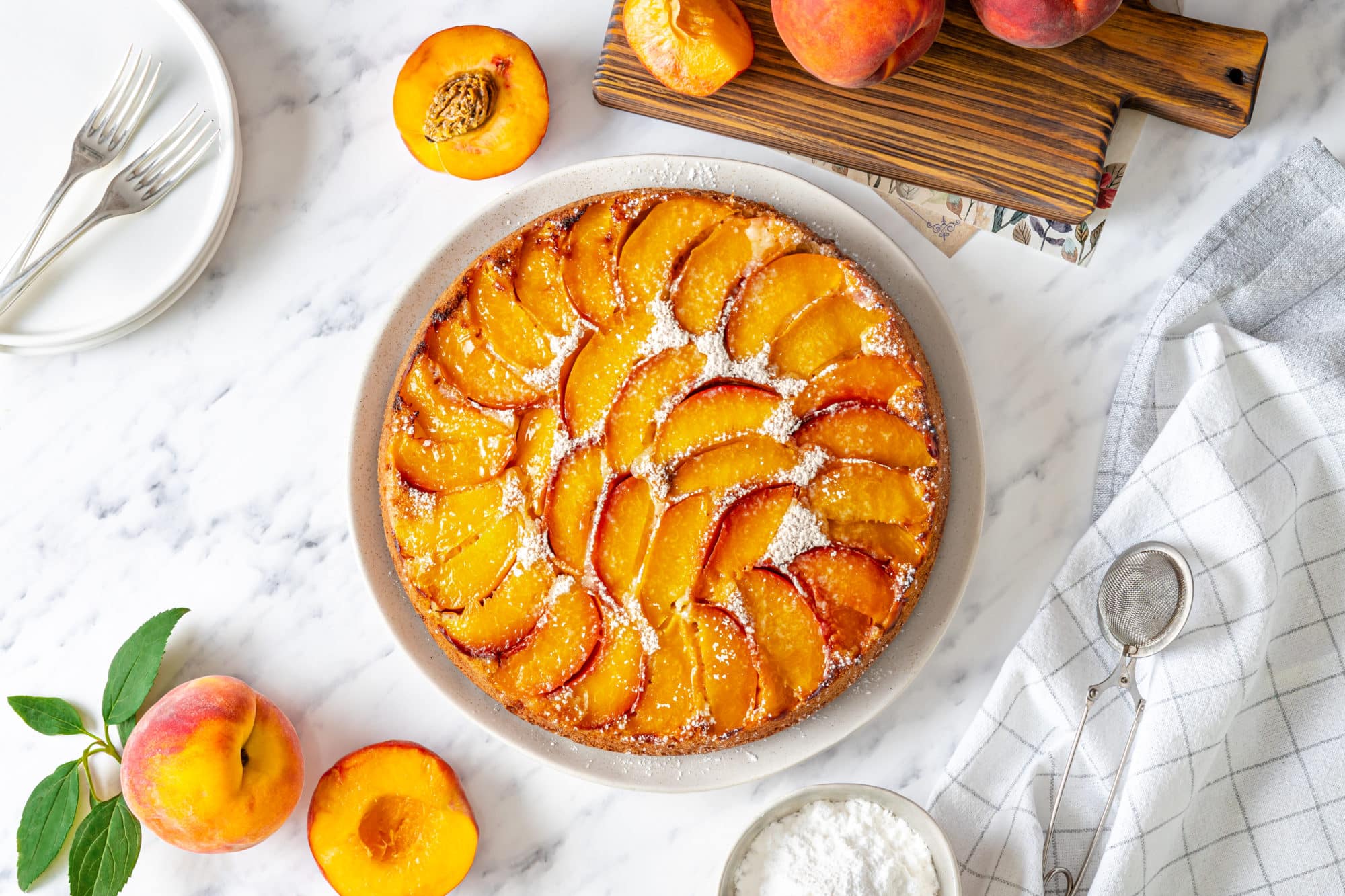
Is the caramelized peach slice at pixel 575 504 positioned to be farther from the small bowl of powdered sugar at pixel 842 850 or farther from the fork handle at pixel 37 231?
the fork handle at pixel 37 231

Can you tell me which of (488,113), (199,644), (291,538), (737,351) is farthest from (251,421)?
(737,351)

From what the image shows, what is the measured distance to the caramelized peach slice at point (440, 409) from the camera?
179cm

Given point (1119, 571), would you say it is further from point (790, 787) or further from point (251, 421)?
point (251, 421)

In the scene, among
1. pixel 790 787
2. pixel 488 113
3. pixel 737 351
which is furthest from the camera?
pixel 790 787

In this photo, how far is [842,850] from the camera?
6.01 feet

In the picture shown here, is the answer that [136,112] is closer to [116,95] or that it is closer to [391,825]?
[116,95]

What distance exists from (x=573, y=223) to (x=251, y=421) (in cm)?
85

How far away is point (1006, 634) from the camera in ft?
6.79

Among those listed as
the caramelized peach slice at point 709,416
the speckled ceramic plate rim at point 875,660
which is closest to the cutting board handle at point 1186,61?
the speckled ceramic plate rim at point 875,660

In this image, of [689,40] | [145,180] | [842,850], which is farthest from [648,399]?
[145,180]

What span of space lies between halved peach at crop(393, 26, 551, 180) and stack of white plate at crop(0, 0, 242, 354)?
16.1 inches

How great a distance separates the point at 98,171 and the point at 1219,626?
243 centimetres

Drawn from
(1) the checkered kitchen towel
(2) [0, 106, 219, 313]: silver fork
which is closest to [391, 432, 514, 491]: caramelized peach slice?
(2) [0, 106, 219, 313]: silver fork

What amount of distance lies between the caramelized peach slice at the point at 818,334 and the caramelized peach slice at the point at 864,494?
191 millimetres
